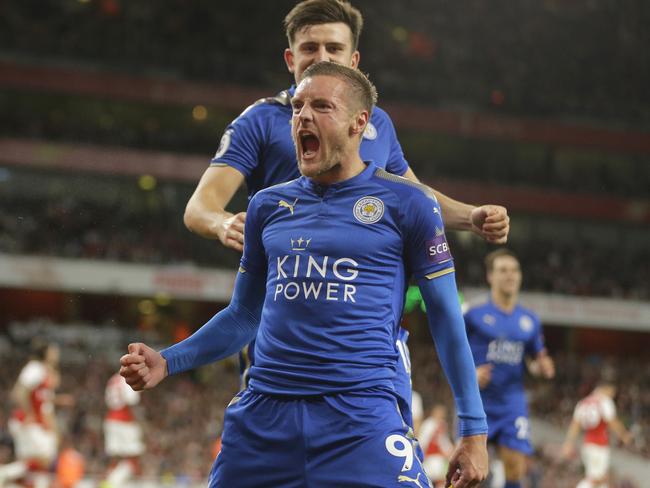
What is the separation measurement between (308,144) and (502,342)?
5.83 metres

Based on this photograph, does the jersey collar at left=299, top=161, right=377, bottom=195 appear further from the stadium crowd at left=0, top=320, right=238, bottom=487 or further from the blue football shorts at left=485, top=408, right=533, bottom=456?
the stadium crowd at left=0, top=320, right=238, bottom=487

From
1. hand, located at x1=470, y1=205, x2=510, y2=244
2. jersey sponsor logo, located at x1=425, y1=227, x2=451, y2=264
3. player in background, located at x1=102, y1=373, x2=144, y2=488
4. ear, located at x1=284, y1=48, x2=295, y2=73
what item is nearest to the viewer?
jersey sponsor logo, located at x1=425, y1=227, x2=451, y2=264

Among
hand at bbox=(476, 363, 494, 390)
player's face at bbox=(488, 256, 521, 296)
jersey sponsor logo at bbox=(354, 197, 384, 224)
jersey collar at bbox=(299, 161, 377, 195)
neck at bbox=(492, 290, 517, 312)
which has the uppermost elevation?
player's face at bbox=(488, 256, 521, 296)

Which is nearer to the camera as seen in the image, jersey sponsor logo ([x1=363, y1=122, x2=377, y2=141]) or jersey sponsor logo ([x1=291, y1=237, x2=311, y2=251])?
jersey sponsor logo ([x1=291, y1=237, x2=311, y2=251])

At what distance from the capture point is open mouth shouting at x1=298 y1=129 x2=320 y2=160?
116 inches

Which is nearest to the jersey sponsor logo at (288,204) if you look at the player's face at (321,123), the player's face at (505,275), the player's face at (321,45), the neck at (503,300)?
the player's face at (321,123)

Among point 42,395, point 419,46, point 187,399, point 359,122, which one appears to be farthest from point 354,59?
point 419,46

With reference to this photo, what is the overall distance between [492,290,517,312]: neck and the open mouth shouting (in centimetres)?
594

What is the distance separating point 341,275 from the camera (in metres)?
2.88

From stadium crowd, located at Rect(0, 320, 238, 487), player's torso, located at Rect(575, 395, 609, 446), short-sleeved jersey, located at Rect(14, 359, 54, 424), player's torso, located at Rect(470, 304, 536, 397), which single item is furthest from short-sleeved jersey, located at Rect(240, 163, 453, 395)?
stadium crowd, located at Rect(0, 320, 238, 487)

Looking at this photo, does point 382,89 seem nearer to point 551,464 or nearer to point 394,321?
point 551,464

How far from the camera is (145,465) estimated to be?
61.2 ft

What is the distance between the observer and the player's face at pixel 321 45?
400cm

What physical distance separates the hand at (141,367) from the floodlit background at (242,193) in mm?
22605
